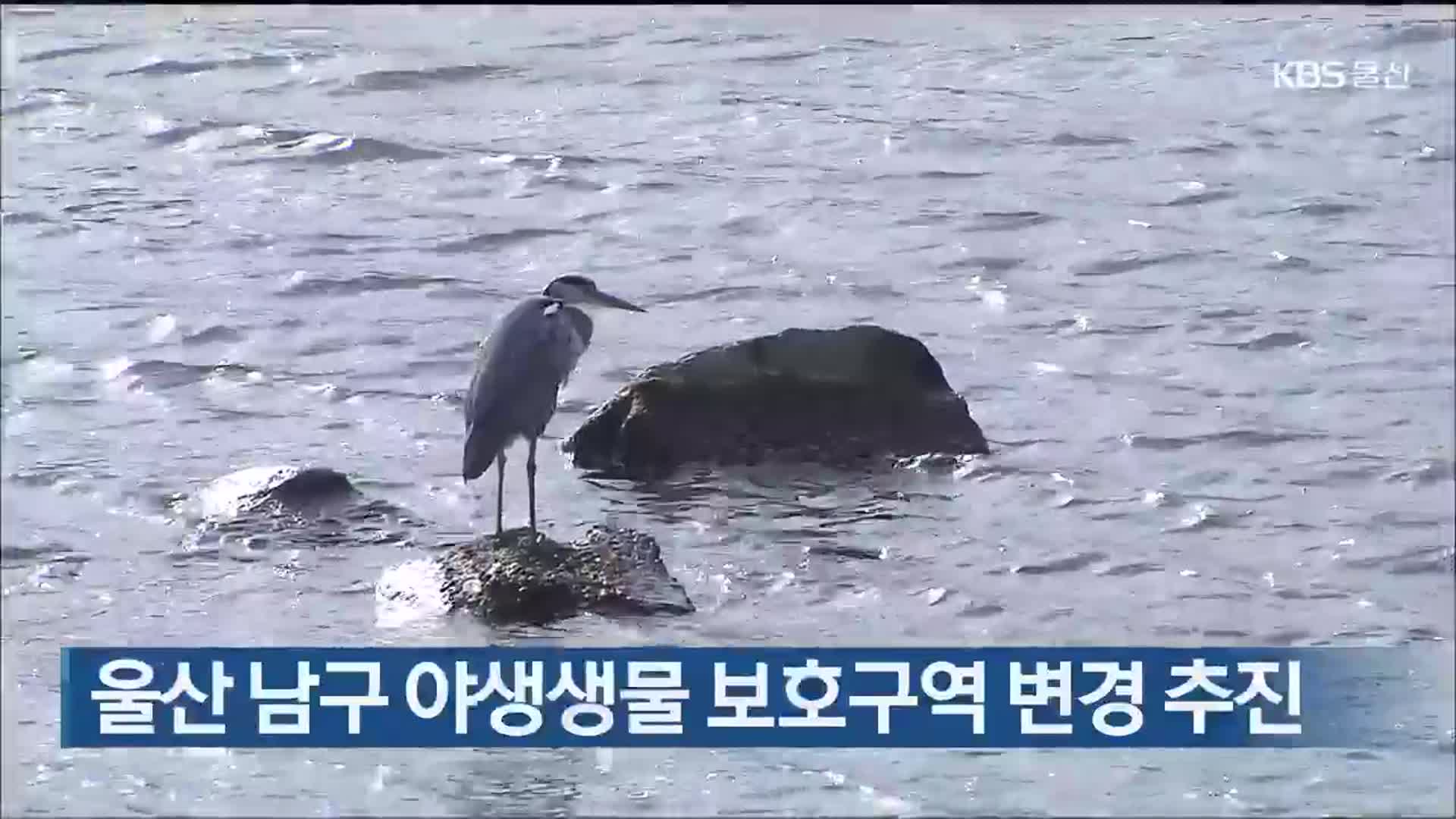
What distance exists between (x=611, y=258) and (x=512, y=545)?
10.6 ft

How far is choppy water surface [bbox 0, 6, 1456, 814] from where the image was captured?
4688 mm

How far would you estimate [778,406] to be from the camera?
6.04 meters

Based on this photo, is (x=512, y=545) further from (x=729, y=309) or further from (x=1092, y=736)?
(x=729, y=309)

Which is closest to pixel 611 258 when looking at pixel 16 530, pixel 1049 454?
pixel 1049 454

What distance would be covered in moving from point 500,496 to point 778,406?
900mm

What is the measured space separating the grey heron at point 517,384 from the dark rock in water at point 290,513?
0.32 metres

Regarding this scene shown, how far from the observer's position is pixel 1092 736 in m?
4.45

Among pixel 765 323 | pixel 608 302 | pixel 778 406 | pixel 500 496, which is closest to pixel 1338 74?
pixel 765 323

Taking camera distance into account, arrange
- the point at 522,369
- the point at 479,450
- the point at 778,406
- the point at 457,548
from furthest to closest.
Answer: the point at 778,406 → the point at 522,369 → the point at 479,450 → the point at 457,548
